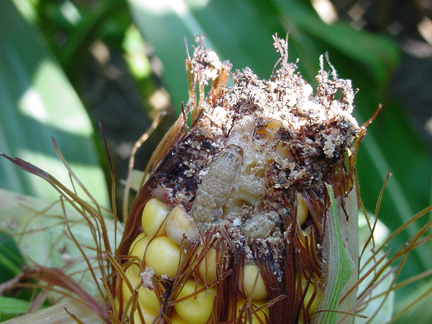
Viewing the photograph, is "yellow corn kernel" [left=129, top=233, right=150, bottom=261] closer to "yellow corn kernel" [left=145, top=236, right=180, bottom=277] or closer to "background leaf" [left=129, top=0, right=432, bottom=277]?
"yellow corn kernel" [left=145, top=236, right=180, bottom=277]

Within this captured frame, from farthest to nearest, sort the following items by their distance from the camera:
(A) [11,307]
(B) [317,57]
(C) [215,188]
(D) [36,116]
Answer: (B) [317,57] < (D) [36,116] < (A) [11,307] < (C) [215,188]

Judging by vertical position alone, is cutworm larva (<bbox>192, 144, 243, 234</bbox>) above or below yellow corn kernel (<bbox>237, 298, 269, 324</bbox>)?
above

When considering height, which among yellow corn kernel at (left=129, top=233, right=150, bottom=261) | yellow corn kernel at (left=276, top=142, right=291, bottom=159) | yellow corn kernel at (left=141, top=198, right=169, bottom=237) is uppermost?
yellow corn kernel at (left=276, top=142, right=291, bottom=159)

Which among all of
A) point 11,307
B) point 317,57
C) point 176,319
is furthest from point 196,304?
point 317,57

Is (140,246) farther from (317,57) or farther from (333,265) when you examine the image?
(317,57)

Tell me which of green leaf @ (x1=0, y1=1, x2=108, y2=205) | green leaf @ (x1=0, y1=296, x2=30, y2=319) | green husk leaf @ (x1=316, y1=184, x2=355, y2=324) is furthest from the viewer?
green leaf @ (x1=0, y1=1, x2=108, y2=205)

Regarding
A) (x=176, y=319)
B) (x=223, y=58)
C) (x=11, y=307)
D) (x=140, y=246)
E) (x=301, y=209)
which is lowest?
(x=11, y=307)

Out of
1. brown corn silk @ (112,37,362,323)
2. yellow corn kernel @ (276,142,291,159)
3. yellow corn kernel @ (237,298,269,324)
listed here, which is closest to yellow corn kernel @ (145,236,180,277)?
brown corn silk @ (112,37,362,323)

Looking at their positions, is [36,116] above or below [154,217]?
above
